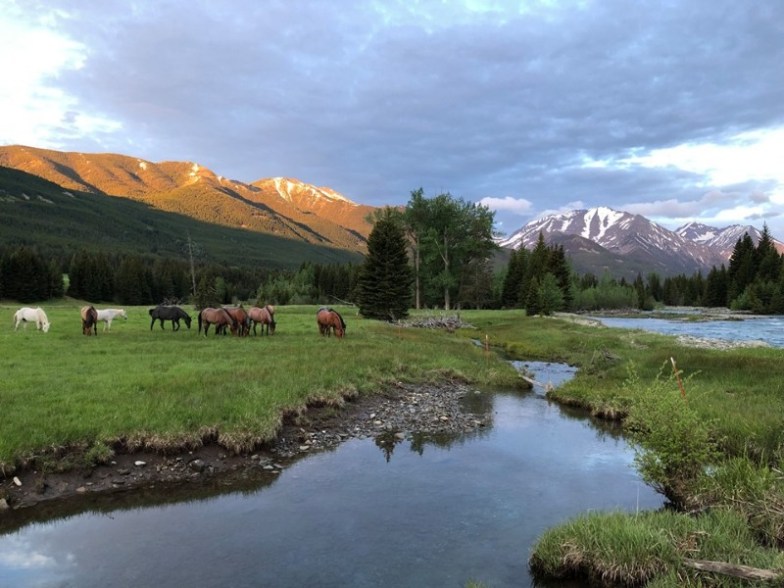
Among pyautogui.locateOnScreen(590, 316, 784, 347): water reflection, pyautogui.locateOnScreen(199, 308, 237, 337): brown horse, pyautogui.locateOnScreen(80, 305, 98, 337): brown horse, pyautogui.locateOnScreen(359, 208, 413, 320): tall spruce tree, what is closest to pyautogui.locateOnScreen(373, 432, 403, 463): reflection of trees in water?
pyautogui.locateOnScreen(199, 308, 237, 337): brown horse

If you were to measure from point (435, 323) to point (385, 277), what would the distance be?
295 inches

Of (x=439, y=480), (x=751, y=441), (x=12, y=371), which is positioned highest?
(x=12, y=371)

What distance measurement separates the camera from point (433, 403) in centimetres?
2144

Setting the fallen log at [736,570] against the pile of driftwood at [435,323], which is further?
the pile of driftwood at [435,323]

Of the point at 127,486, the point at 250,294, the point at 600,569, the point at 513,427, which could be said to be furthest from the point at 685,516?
the point at 250,294

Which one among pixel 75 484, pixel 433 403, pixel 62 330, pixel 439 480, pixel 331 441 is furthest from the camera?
pixel 62 330

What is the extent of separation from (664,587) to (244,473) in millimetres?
9672

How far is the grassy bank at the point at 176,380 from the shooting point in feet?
43.7

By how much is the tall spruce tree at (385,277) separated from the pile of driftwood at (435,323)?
2.40 metres

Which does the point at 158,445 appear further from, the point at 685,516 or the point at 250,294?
the point at 250,294

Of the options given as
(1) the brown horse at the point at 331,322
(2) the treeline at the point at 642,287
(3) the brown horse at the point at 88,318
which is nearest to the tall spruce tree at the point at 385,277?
(1) the brown horse at the point at 331,322

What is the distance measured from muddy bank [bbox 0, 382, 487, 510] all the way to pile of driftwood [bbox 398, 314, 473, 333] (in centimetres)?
3051

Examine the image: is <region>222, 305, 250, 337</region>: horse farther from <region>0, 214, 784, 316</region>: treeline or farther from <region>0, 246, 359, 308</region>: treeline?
<region>0, 246, 359, 308</region>: treeline

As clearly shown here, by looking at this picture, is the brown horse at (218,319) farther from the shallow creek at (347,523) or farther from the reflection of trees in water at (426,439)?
the shallow creek at (347,523)
